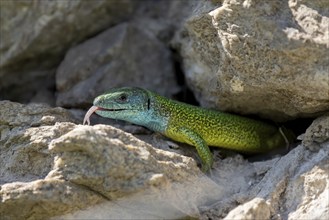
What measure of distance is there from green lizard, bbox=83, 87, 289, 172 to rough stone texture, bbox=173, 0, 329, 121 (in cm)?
34

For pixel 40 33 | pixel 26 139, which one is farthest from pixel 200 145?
pixel 40 33

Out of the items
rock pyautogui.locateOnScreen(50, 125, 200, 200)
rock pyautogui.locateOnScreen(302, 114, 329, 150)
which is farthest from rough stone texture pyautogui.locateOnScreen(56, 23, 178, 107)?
rock pyautogui.locateOnScreen(302, 114, 329, 150)

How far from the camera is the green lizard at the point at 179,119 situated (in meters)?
5.15

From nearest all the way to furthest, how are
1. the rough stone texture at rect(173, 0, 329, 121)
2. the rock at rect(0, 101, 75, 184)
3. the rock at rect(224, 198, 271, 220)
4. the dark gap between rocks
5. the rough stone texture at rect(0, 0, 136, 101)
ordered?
the rock at rect(224, 198, 271, 220) < the rough stone texture at rect(173, 0, 329, 121) < the rock at rect(0, 101, 75, 184) < the rough stone texture at rect(0, 0, 136, 101) < the dark gap between rocks

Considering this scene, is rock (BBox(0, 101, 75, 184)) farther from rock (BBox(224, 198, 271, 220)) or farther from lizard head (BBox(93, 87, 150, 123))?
rock (BBox(224, 198, 271, 220))

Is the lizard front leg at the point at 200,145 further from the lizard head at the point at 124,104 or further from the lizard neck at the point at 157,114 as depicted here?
the lizard head at the point at 124,104

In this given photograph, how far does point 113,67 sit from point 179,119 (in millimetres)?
1173

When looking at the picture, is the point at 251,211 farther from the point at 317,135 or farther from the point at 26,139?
the point at 26,139

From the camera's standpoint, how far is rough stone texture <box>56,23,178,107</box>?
5.96 m

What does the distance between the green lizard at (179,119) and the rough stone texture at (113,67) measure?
2.48 ft

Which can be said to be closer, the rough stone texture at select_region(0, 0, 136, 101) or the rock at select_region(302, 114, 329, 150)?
the rock at select_region(302, 114, 329, 150)

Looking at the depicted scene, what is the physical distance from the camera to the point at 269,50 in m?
4.40

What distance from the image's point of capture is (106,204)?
162 inches

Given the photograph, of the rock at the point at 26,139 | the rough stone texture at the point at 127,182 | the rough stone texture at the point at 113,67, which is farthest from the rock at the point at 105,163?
the rough stone texture at the point at 113,67
